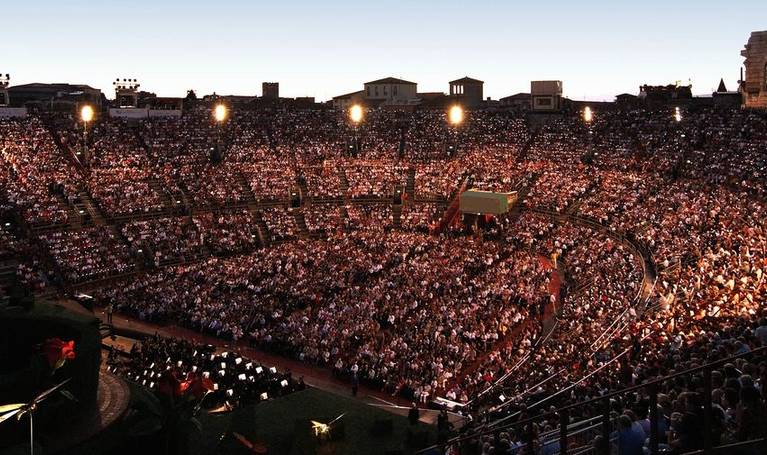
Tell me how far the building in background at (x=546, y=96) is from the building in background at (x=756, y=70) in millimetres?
15048

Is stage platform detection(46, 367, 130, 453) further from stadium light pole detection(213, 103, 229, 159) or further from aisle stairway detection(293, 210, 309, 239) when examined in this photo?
stadium light pole detection(213, 103, 229, 159)

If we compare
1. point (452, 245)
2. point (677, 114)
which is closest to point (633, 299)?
point (452, 245)

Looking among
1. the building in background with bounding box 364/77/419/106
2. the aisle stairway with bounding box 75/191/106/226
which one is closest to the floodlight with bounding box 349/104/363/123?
the building in background with bounding box 364/77/419/106

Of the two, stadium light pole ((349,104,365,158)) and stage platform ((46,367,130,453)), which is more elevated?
stadium light pole ((349,104,365,158))

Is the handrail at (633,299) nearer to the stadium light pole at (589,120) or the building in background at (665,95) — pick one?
the stadium light pole at (589,120)

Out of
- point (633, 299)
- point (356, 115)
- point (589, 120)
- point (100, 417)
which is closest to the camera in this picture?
point (100, 417)

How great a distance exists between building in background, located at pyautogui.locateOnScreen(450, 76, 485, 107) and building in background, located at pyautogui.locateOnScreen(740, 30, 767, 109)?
29.8 m

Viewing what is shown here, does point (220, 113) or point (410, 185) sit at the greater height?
point (220, 113)

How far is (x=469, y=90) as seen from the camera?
78188 millimetres

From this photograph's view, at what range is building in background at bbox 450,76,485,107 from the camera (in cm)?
7681

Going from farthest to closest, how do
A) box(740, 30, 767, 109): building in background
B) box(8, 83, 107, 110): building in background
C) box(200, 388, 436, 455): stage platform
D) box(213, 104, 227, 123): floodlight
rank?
box(8, 83, 107, 110): building in background
box(213, 104, 227, 123): floodlight
box(740, 30, 767, 109): building in background
box(200, 388, 436, 455): stage platform

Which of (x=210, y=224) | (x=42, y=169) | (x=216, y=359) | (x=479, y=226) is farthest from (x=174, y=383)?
(x=42, y=169)

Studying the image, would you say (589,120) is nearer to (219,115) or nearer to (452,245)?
(452,245)

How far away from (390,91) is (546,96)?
2656cm
